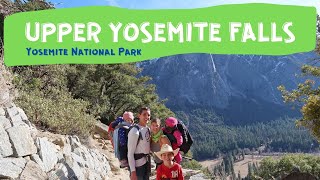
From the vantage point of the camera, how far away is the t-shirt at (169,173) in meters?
6.46

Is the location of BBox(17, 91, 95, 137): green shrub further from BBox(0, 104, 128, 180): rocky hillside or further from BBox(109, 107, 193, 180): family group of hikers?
BBox(109, 107, 193, 180): family group of hikers

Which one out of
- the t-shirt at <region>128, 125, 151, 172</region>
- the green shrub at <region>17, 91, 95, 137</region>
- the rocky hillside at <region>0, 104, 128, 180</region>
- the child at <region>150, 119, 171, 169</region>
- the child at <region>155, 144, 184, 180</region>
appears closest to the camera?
the child at <region>155, 144, 184, 180</region>

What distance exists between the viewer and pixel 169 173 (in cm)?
646

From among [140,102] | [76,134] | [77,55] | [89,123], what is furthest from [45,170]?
[140,102]

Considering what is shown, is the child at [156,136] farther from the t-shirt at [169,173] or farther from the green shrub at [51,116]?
the green shrub at [51,116]

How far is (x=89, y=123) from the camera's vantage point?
1617cm

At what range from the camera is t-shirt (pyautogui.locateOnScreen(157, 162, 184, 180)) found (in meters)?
6.46

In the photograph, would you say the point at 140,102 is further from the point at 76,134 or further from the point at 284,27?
the point at 284,27

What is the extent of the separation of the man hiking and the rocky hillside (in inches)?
95.0

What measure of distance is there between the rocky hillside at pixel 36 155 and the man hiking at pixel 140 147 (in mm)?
2413

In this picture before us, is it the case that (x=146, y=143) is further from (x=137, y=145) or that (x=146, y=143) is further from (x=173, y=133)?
(x=173, y=133)

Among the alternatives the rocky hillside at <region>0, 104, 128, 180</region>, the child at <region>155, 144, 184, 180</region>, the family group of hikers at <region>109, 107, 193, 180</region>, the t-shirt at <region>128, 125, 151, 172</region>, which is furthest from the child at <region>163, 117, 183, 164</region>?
the rocky hillside at <region>0, 104, 128, 180</region>

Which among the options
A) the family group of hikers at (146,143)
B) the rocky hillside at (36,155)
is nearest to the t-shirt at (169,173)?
the family group of hikers at (146,143)

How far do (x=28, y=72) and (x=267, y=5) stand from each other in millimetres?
9483
